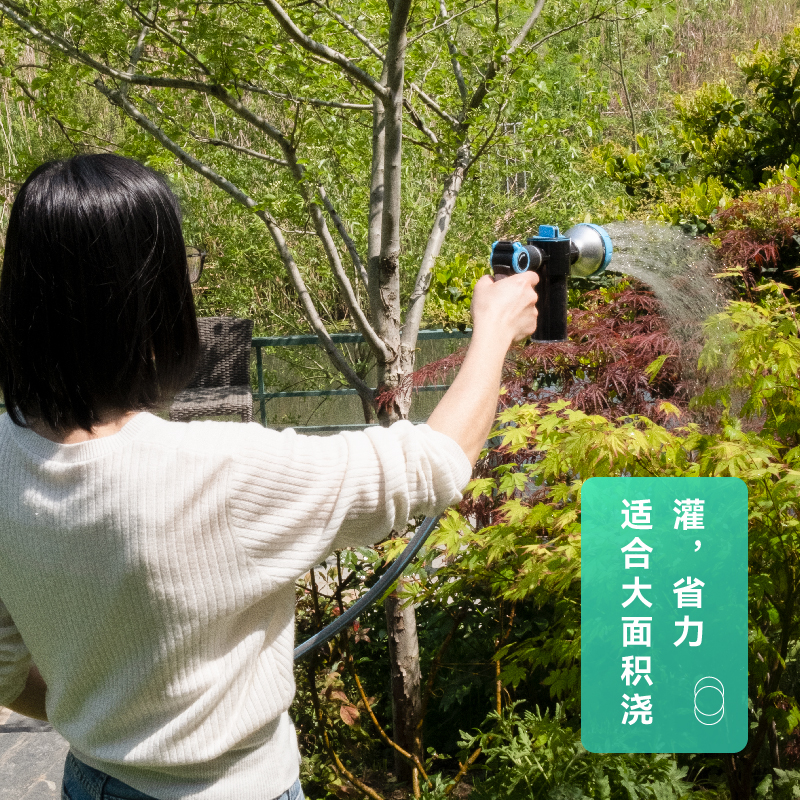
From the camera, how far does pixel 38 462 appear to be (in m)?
0.93

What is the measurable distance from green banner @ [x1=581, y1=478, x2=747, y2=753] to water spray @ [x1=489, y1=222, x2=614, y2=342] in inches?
21.4

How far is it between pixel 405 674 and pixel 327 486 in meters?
2.01

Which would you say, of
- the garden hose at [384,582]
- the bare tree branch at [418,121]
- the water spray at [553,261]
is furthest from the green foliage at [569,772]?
the bare tree branch at [418,121]

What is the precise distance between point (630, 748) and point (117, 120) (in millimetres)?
7001

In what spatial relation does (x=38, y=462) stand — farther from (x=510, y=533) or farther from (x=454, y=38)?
(x=454, y=38)

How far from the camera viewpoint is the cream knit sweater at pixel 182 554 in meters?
0.90

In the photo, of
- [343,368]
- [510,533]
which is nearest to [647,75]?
[343,368]

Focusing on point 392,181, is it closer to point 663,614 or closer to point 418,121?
point 418,121

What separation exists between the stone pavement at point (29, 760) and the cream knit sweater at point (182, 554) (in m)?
1.98

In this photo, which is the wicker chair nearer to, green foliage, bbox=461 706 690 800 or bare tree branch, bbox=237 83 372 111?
bare tree branch, bbox=237 83 372 111

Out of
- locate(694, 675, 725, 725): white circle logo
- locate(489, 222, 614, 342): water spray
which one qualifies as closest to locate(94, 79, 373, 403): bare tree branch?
locate(694, 675, 725, 725): white circle logo

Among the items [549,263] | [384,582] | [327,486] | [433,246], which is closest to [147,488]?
[327,486]

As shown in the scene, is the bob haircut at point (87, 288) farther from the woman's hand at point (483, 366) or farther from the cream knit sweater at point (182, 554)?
the woman's hand at point (483, 366)

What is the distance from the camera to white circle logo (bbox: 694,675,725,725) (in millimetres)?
1884
